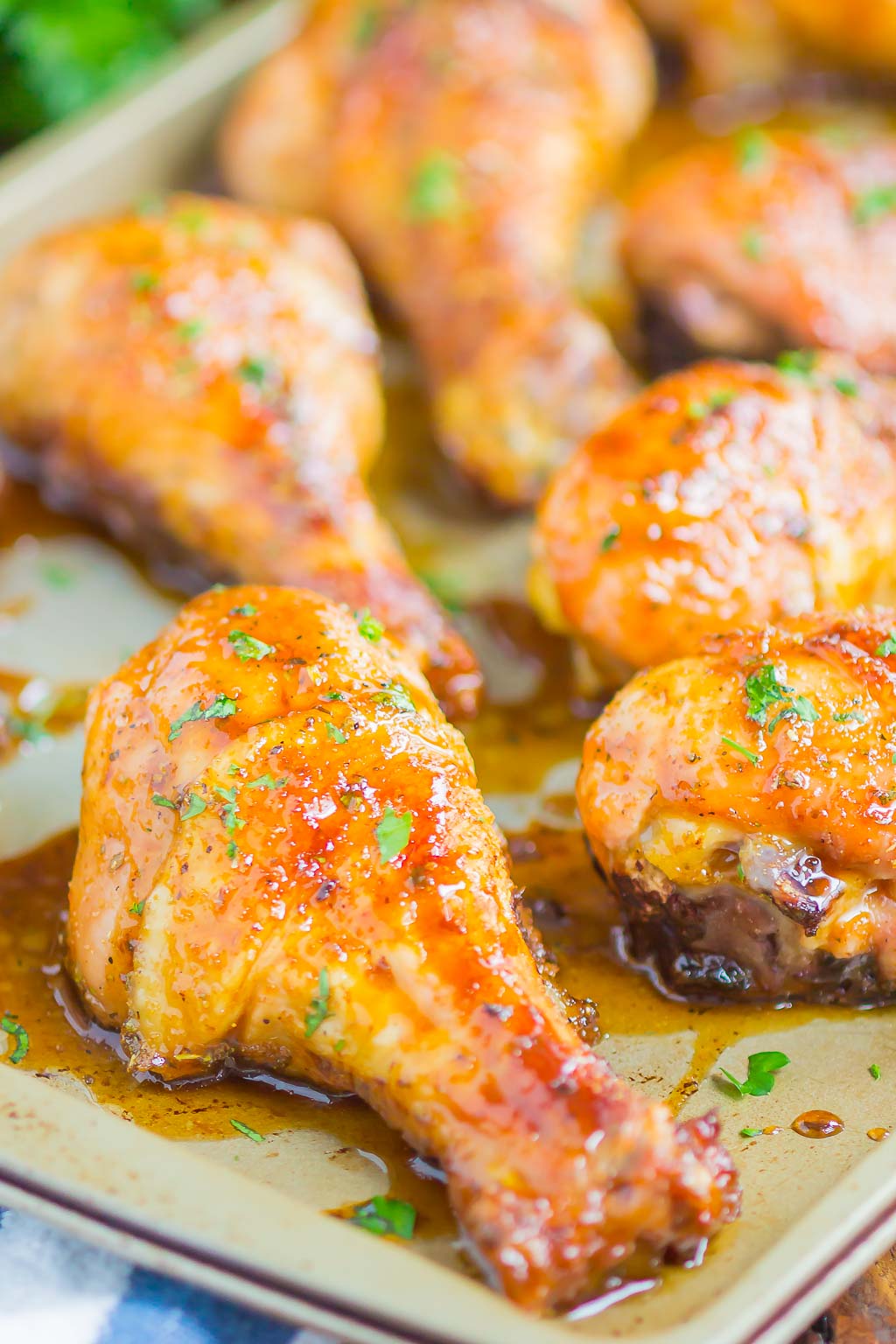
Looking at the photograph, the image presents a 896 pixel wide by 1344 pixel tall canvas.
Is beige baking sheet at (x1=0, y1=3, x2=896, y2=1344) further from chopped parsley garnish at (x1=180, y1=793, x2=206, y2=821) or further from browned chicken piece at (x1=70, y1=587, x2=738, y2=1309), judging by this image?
chopped parsley garnish at (x1=180, y1=793, x2=206, y2=821)

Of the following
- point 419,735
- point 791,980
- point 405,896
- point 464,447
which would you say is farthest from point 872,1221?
point 464,447

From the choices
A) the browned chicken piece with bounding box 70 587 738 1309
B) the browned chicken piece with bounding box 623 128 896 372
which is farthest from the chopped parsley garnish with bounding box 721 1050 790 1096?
the browned chicken piece with bounding box 623 128 896 372

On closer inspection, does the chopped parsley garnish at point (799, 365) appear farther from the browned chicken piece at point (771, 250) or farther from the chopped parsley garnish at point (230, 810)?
the chopped parsley garnish at point (230, 810)

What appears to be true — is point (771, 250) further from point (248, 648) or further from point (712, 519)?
point (248, 648)

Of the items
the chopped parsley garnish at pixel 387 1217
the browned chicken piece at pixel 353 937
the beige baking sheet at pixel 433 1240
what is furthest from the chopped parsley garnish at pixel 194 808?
the chopped parsley garnish at pixel 387 1217

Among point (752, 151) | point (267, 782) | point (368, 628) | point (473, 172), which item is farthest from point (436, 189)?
point (267, 782)
